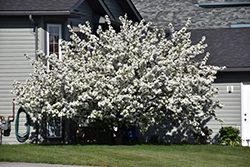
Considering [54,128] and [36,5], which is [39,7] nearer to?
[36,5]

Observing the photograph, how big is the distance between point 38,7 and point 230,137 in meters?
9.17

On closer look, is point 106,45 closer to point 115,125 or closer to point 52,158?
point 115,125

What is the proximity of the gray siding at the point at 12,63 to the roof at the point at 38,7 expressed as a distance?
0.80m

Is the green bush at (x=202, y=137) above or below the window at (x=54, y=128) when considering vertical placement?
below

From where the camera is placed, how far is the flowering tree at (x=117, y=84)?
51.1 feet

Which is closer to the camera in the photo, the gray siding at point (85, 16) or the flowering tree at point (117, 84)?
the flowering tree at point (117, 84)

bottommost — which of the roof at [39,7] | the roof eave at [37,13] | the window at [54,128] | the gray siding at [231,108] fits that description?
the window at [54,128]

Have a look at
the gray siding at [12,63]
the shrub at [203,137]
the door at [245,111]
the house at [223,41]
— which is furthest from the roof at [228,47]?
the gray siding at [12,63]

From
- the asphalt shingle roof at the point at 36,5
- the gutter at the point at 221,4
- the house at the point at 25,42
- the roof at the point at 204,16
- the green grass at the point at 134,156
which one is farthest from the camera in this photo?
the gutter at the point at 221,4

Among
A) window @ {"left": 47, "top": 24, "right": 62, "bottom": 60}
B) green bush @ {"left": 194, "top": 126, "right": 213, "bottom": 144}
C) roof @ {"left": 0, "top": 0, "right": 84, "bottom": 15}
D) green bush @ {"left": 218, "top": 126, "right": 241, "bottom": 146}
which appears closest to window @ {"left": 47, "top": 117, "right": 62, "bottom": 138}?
window @ {"left": 47, "top": 24, "right": 62, "bottom": 60}

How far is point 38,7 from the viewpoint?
17422mm

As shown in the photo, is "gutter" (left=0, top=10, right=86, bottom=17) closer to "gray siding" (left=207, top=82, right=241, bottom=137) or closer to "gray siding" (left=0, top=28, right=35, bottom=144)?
"gray siding" (left=0, top=28, right=35, bottom=144)

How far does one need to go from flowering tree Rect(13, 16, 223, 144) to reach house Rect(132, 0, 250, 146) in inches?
103

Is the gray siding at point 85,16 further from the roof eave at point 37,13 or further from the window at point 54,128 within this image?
the window at point 54,128
